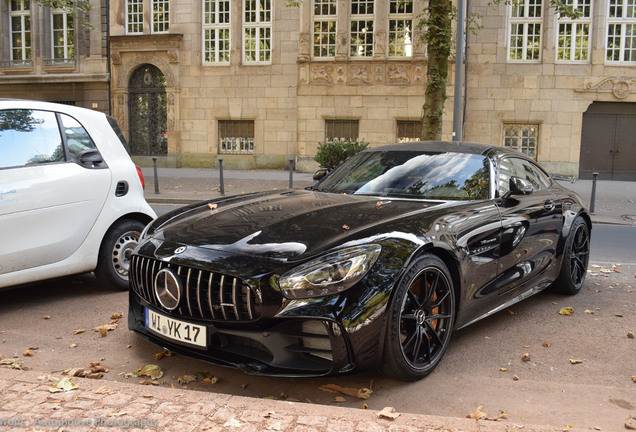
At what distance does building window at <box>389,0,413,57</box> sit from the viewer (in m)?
21.6

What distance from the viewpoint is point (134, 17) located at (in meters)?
23.5

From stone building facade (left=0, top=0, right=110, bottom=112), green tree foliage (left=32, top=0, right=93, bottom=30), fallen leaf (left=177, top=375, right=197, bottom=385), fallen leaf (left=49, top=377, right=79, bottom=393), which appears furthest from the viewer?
stone building facade (left=0, top=0, right=110, bottom=112)

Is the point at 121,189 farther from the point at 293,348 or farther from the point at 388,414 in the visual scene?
the point at 388,414

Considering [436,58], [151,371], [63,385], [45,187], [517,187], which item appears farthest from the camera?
[436,58]

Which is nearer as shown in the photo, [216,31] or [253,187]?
[253,187]

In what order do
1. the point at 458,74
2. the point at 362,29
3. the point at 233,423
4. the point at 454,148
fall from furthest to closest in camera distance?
the point at 362,29 → the point at 458,74 → the point at 454,148 → the point at 233,423

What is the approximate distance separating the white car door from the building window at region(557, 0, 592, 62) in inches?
769

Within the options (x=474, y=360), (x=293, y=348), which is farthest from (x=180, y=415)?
(x=474, y=360)

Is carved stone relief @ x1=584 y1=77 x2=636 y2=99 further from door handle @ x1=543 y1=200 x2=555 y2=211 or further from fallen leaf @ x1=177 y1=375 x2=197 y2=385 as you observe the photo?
fallen leaf @ x1=177 y1=375 x2=197 y2=385

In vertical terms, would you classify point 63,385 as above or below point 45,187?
below

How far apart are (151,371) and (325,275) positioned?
1332mm

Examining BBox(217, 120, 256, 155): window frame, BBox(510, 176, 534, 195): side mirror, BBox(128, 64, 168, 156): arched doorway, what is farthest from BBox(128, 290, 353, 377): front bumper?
BBox(128, 64, 168, 156): arched doorway

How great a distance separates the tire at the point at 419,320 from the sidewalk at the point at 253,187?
30.3 feet

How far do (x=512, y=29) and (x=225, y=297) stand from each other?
820 inches
